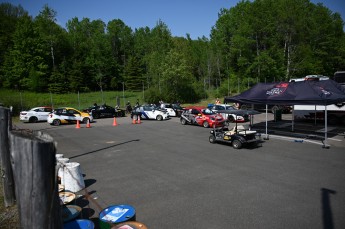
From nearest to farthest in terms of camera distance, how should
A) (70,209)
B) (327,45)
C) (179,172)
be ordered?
(70,209) < (179,172) < (327,45)

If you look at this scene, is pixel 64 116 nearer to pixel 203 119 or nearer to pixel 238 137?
pixel 203 119

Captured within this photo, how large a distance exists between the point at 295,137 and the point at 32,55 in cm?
→ 5745

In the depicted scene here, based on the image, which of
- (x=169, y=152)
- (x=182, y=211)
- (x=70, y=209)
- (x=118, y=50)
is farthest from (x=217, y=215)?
(x=118, y=50)

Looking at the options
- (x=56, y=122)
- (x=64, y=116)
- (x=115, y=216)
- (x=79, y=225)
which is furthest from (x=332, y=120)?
(x=56, y=122)

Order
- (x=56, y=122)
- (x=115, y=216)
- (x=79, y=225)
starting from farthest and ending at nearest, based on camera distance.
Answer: (x=56, y=122), (x=115, y=216), (x=79, y=225)

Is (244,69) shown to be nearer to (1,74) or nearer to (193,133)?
(193,133)

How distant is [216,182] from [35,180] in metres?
7.74

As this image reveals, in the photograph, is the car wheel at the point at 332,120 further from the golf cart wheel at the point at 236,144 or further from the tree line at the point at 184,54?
the tree line at the point at 184,54

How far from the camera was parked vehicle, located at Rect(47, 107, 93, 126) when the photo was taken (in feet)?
84.7

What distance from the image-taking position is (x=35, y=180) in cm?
276

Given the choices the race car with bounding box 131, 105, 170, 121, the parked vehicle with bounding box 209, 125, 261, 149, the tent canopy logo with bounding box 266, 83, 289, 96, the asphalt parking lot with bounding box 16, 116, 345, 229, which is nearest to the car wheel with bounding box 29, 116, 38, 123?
the race car with bounding box 131, 105, 170, 121

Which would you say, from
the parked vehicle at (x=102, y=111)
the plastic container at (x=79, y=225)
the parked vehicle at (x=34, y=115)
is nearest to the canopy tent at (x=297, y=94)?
the plastic container at (x=79, y=225)

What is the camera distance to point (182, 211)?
24.5 ft

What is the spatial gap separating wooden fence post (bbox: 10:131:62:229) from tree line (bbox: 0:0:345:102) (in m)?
38.7
